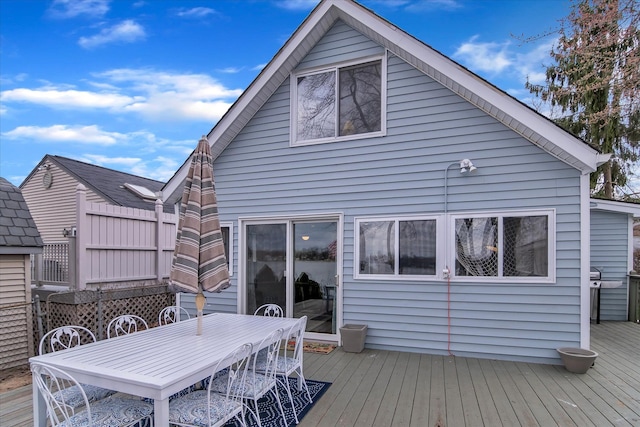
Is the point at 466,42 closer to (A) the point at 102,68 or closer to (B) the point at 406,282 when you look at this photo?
(B) the point at 406,282

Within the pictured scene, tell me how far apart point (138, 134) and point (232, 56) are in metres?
6.83

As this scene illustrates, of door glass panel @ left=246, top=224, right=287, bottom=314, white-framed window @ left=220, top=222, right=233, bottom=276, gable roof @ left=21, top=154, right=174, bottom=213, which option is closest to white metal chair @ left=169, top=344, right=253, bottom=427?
door glass panel @ left=246, top=224, right=287, bottom=314

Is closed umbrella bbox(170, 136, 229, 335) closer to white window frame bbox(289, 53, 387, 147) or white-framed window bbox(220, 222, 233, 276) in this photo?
white window frame bbox(289, 53, 387, 147)

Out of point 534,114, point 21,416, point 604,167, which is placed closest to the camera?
point 21,416

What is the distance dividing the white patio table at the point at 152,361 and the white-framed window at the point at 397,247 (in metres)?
2.21

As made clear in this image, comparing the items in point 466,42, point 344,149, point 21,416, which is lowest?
point 21,416

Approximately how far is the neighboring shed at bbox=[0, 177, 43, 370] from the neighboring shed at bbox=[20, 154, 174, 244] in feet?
19.3

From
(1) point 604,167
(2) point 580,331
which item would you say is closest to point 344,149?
(2) point 580,331

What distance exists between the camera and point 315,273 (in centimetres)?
573

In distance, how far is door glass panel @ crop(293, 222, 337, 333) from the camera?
18.4 ft

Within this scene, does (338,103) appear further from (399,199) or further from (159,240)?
(159,240)

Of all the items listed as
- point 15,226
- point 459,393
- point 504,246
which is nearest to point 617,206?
point 504,246

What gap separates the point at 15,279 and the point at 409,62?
21.3ft

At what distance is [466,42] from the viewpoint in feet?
28.0
